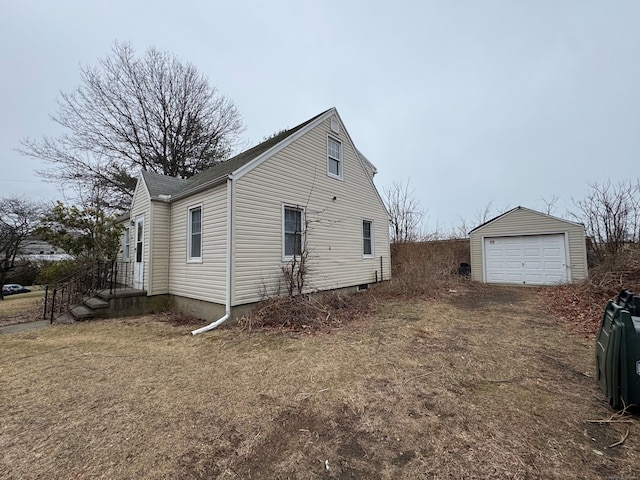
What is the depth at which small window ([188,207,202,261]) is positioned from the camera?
7.48 metres

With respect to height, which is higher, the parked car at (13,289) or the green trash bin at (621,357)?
the green trash bin at (621,357)

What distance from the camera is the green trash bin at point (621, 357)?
2389mm

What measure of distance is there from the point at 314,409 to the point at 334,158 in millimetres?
8497

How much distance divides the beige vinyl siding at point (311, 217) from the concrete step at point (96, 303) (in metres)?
3.98

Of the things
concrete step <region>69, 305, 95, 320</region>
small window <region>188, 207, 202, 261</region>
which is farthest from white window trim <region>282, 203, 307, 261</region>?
concrete step <region>69, 305, 95, 320</region>

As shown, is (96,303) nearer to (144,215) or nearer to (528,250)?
(144,215)

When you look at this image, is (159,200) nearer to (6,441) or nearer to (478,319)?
(6,441)

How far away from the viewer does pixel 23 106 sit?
13.9 meters

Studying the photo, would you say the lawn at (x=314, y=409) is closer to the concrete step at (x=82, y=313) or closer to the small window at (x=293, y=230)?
the concrete step at (x=82, y=313)

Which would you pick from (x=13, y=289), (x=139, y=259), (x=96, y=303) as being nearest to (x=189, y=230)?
(x=139, y=259)

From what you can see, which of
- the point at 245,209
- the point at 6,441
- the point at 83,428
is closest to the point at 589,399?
the point at 83,428

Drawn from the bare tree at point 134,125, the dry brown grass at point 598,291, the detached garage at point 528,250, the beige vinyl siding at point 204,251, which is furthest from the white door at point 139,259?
the detached garage at point 528,250

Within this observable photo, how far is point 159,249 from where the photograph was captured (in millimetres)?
8281

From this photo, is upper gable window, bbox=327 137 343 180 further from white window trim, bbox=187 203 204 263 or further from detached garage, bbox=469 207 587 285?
detached garage, bbox=469 207 587 285
